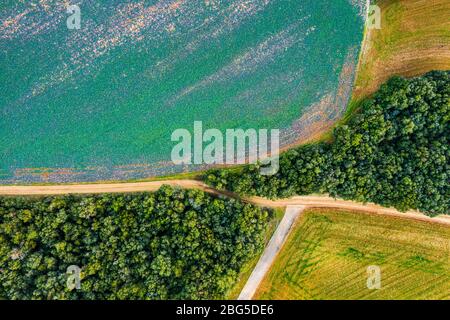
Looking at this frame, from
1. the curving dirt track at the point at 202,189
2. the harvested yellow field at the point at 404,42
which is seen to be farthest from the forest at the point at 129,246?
the harvested yellow field at the point at 404,42

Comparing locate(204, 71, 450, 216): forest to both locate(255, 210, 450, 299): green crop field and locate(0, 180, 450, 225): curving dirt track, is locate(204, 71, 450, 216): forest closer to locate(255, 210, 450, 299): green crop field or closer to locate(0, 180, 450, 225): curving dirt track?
locate(0, 180, 450, 225): curving dirt track

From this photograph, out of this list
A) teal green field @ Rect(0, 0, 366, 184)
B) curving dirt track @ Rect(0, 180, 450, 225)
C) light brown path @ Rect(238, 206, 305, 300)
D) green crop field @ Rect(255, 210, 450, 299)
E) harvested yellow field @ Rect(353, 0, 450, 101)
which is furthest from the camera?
harvested yellow field @ Rect(353, 0, 450, 101)

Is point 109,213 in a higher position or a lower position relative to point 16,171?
lower

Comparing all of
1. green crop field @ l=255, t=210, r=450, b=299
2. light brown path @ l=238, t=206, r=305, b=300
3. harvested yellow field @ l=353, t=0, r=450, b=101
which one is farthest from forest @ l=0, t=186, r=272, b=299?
harvested yellow field @ l=353, t=0, r=450, b=101

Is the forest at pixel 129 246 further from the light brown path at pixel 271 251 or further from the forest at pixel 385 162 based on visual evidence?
the forest at pixel 385 162
